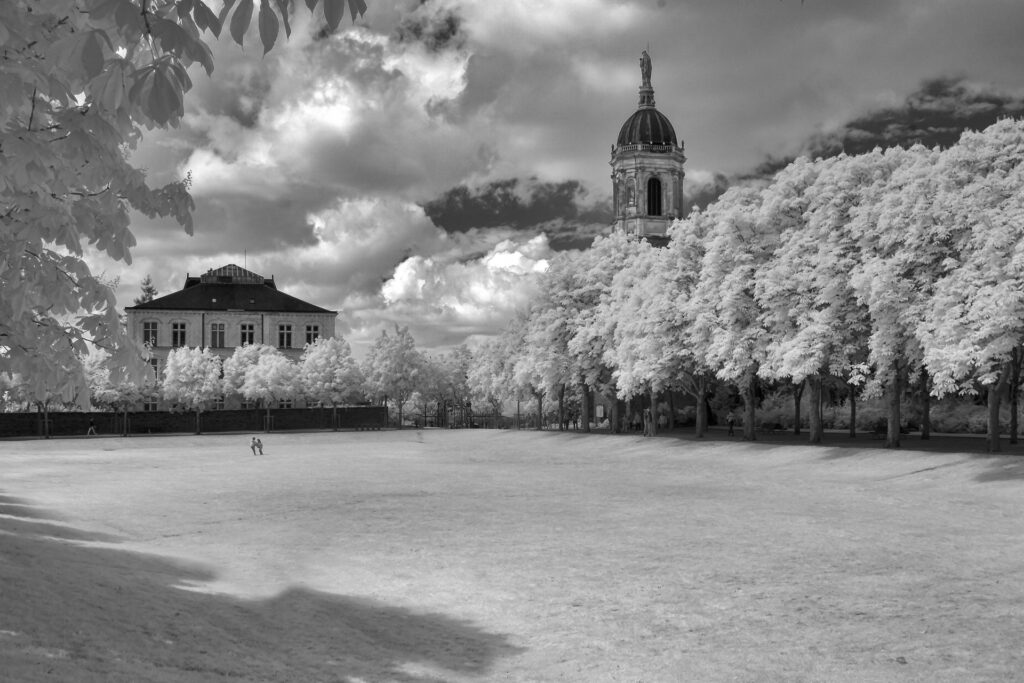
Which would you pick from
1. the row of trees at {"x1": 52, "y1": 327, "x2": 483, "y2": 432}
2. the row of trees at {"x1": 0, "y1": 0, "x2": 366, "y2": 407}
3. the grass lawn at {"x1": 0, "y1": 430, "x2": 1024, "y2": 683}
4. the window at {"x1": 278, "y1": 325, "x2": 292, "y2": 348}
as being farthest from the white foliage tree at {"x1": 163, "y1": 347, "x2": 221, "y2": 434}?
the row of trees at {"x1": 0, "y1": 0, "x2": 366, "y2": 407}

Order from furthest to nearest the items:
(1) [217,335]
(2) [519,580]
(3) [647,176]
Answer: (3) [647,176], (1) [217,335], (2) [519,580]

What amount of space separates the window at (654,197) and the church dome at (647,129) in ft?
19.2

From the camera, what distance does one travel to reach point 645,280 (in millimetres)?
59625

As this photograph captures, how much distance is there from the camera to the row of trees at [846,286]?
114ft

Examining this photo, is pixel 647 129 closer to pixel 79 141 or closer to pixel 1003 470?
pixel 1003 470

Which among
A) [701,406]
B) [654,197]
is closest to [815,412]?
[701,406]

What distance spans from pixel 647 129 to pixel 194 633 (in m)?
130

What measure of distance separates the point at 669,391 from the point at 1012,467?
3602 cm

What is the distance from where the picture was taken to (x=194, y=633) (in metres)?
12.9

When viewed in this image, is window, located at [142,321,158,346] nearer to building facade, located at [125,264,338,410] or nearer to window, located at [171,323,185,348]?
building facade, located at [125,264,338,410]

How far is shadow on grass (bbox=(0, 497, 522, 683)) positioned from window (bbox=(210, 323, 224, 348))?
357 ft

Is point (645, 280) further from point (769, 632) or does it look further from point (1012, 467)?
point (769, 632)

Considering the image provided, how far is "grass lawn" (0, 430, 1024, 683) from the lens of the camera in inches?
472

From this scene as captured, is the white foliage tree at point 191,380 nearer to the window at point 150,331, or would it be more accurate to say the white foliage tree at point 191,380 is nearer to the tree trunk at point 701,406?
the window at point 150,331
